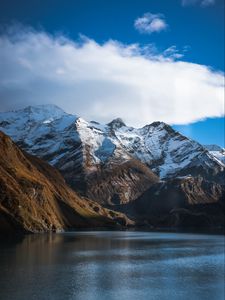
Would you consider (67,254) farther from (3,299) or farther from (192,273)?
(3,299)

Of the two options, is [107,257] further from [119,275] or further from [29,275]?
[29,275]

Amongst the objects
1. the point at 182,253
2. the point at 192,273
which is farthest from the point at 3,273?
the point at 182,253

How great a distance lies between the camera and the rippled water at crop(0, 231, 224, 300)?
9238 cm

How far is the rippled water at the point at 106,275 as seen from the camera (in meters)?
92.4

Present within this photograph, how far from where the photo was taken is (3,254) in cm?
14675

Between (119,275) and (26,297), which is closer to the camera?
(26,297)

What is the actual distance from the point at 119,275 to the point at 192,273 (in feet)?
62.5

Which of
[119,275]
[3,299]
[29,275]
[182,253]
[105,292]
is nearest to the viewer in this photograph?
[3,299]

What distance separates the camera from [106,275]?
378 feet

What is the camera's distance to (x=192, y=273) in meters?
123

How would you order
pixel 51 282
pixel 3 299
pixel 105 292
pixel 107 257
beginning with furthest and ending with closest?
pixel 107 257 < pixel 51 282 < pixel 105 292 < pixel 3 299

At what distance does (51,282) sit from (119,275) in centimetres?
2028

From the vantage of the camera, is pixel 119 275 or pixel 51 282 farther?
pixel 119 275

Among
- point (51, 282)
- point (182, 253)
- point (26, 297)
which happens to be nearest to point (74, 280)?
point (51, 282)
